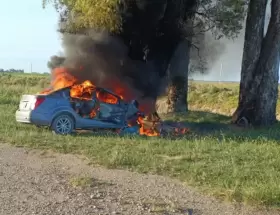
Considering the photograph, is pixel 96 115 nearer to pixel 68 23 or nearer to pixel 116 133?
pixel 116 133

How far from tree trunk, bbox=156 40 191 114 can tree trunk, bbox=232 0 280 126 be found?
2.67 meters

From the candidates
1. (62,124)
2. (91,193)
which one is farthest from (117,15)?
(91,193)

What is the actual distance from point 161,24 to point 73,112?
5.80 m

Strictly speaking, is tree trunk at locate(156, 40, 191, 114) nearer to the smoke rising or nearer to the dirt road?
the smoke rising

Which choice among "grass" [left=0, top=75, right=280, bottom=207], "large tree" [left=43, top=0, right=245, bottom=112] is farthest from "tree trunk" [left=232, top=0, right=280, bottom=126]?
"grass" [left=0, top=75, right=280, bottom=207]

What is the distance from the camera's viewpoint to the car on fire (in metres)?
14.1

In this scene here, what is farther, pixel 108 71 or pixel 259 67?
pixel 108 71

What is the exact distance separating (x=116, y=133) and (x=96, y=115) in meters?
0.81

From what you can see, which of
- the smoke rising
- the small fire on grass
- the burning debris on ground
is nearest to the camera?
the small fire on grass

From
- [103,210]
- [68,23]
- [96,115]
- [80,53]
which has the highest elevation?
[68,23]

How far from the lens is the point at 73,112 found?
47.4ft

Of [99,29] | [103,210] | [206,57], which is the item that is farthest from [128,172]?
[206,57]

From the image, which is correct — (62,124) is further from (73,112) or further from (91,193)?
(91,193)

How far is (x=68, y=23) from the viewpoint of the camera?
1948 cm
